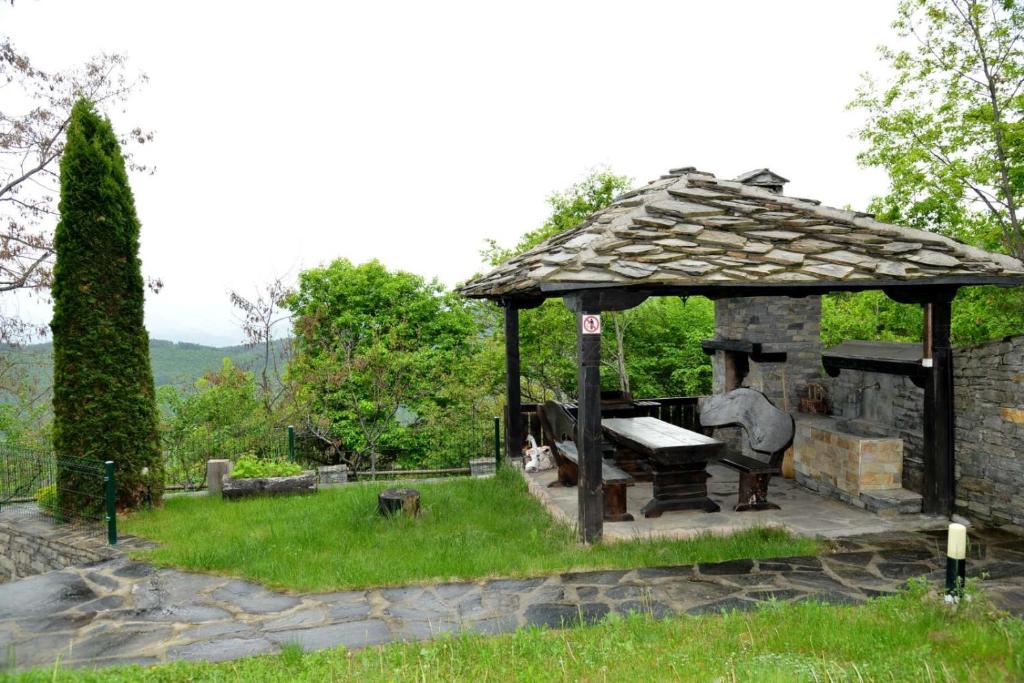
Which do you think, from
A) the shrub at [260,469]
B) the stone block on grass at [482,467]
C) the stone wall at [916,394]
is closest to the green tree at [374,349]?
the stone block on grass at [482,467]

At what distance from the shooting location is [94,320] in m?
9.63

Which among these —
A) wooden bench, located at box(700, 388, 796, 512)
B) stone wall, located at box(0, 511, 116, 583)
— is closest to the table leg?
wooden bench, located at box(700, 388, 796, 512)

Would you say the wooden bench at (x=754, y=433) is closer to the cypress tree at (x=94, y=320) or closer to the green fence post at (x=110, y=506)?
the green fence post at (x=110, y=506)

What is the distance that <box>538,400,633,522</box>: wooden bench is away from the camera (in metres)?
7.62

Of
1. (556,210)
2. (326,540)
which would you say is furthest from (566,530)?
(556,210)

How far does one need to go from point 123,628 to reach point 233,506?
4.24 m

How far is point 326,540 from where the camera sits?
744 centimetres

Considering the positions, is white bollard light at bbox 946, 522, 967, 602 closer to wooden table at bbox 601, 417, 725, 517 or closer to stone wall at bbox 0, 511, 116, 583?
wooden table at bbox 601, 417, 725, 517

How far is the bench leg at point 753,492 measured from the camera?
8.01m

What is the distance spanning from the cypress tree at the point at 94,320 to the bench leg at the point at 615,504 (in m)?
6.43

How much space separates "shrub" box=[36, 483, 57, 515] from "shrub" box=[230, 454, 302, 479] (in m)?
2.32

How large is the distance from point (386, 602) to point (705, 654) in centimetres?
263

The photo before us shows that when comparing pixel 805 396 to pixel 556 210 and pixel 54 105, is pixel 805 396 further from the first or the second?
pixel 54 105

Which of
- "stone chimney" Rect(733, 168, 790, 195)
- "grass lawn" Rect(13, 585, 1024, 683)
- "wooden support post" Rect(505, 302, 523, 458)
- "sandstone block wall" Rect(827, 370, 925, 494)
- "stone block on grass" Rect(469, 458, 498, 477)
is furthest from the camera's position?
"stone block on grass" Rect(469, 458, 498, 477)
